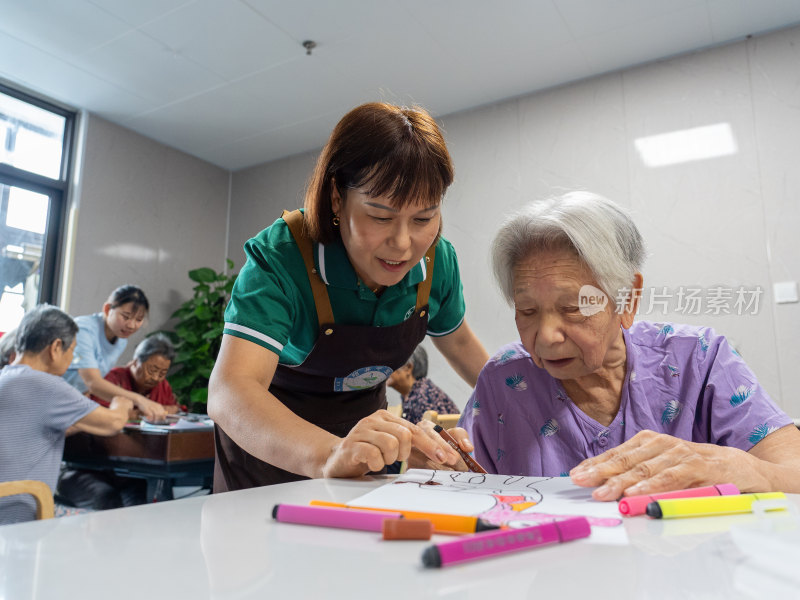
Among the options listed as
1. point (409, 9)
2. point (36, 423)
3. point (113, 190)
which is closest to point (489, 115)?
point (409, 9)

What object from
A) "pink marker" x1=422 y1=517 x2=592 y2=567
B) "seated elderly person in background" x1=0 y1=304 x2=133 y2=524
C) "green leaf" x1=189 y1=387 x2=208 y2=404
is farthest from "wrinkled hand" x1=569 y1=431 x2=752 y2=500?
"green leaf" x1=189 y1=387 x2=208 y2=404

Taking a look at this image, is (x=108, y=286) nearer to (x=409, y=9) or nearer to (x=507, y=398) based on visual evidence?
(x=409, y=9)

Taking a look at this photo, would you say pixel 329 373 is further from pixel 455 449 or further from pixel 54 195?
pixel 54 195

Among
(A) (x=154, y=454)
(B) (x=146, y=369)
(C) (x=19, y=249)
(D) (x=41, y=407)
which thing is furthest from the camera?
(C) (x=19, y=249)

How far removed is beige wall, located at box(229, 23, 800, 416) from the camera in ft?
10.9

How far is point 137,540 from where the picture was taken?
524 millimetres

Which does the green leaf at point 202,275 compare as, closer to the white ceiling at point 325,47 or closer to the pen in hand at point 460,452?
the white ceiling at point 325,47

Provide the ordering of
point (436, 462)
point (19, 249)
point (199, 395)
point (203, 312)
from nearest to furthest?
point (436, 462)
point (19, 249)
point (199, 395)
point (203, 312)

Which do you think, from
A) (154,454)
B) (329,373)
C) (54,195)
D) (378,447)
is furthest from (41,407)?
(54,195)

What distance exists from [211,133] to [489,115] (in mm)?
2338

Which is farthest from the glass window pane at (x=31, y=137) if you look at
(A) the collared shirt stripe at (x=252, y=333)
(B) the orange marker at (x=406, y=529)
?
(B) the orange marker at (x=406, y=529)

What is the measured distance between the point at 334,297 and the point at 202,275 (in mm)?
4076

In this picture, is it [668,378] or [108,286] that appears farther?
[108,286]

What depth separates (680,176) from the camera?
11.9 ft
